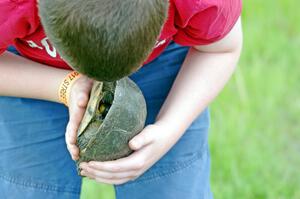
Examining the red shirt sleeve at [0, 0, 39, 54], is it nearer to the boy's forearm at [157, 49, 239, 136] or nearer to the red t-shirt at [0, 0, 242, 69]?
the red t-shirt at [0, 0, 242, 69]

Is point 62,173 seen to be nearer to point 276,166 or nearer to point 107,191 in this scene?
point 107,191

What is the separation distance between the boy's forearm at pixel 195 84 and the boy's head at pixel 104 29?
0.49m

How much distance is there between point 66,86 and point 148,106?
247 millimetres

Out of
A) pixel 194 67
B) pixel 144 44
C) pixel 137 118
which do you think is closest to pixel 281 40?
pixel 194 67

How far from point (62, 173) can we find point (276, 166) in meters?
0.79

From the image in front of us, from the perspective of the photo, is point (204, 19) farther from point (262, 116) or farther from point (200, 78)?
point (262, 116)

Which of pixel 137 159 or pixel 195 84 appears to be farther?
pixel 195 84

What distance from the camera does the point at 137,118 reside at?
1332 millimetres

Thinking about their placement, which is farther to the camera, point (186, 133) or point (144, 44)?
point (186, 133)

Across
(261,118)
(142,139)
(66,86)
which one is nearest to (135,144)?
(142,139)

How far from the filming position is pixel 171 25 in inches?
54.5

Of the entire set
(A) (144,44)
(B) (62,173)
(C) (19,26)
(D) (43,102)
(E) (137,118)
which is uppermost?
(A) (144,44)

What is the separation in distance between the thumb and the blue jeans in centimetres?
21

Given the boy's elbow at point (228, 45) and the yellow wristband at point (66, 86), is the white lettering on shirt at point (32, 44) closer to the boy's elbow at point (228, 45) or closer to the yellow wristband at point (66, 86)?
the yellow wristband at point (66, 86)
